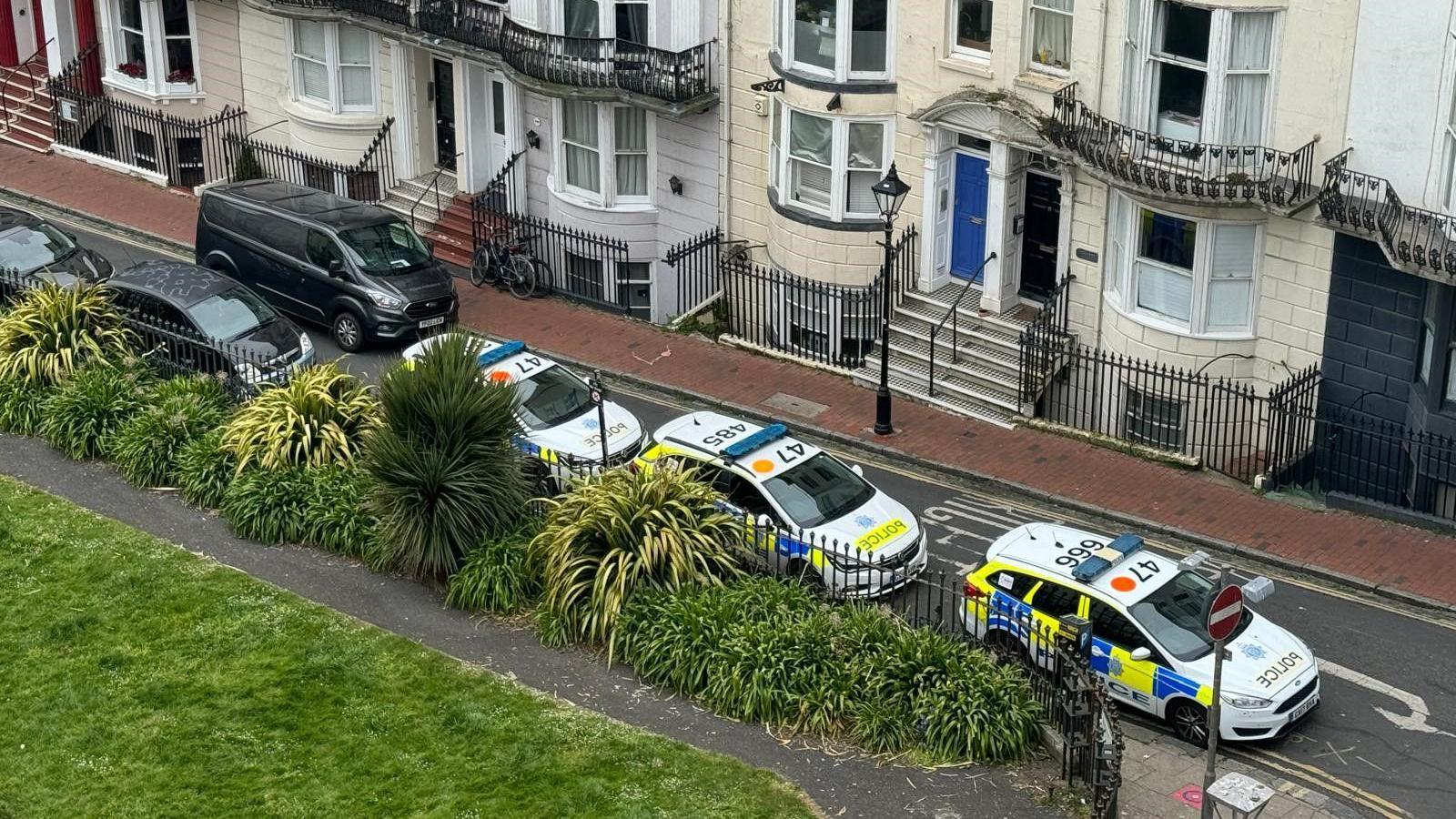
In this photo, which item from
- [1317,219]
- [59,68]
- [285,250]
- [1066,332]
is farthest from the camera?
[59,68]

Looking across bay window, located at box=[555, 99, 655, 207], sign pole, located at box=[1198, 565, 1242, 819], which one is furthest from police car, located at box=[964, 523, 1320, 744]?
bay window, located at box=[555, 99, 655, 207]

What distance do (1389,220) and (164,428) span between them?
14800mm

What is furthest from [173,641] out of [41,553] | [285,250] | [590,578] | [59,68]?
[59,68]

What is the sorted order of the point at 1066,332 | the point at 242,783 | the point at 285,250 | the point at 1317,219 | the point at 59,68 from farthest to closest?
the point at 59,68 < the point at 285,250 < the point at 1066,332 < the point at 1317,219 < the point at 242,783

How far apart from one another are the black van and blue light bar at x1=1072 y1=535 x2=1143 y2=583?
41.9ft

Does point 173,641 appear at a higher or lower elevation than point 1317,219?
lower

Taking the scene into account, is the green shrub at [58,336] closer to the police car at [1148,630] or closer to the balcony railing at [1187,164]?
the police car at [1148,630]

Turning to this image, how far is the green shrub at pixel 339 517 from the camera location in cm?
2234

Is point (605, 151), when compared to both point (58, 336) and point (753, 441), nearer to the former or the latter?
point (58, 336)

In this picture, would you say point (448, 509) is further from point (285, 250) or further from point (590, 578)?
point (285, 250)

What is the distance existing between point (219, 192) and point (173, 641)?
12.6 metres

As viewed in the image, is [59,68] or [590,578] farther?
[59,68]

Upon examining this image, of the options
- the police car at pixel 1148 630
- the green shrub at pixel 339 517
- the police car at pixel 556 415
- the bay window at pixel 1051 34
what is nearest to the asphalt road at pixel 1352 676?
the police car at pixel 1148 630

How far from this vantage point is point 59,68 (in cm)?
3994
